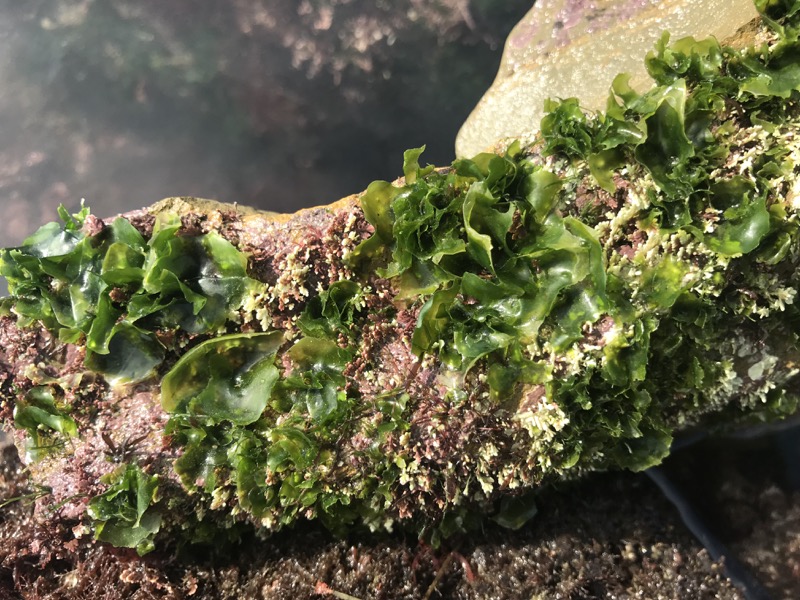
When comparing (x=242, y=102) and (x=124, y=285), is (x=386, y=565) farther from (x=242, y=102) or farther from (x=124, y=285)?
(x=242, y=102)

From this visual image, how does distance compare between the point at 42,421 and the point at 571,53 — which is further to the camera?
the point at 571,53

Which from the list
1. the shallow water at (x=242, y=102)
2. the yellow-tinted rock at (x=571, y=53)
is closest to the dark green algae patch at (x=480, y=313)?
the yellow-tinted rock at (x=571, y=53)

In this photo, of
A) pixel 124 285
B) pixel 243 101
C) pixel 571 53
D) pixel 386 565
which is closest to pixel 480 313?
pixel 386 565

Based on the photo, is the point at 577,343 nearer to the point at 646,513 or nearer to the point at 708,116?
the point at 708,116

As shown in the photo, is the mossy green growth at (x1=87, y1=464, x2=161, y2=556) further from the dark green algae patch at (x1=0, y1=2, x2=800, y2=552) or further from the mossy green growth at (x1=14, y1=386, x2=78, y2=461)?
the mossy green growth at (x1=14, y1=386, x2=78, y2=461)

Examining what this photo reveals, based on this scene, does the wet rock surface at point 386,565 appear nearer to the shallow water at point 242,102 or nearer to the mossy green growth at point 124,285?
the mossy green growth at point 124,285

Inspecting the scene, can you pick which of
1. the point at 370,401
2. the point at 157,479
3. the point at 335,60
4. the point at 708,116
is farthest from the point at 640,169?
the point at 335,60
